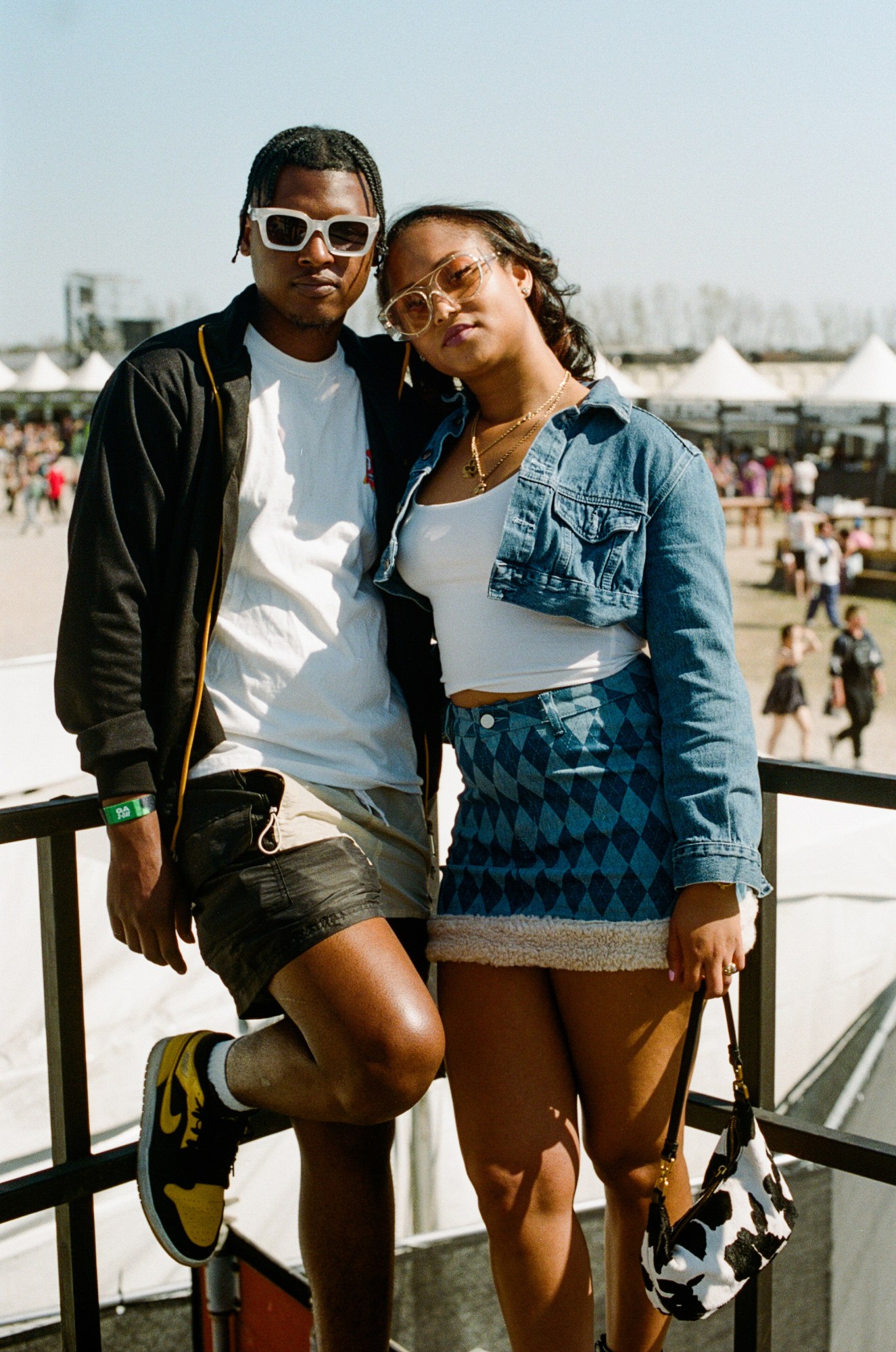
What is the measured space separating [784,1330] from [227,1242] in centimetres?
397

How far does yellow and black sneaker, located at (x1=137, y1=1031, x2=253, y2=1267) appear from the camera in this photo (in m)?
1.88

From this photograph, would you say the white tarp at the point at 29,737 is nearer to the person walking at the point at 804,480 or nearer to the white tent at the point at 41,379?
the person walking at the point at 804,480

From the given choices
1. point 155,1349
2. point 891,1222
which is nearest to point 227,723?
point 155,1349

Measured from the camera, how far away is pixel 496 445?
6.59ft

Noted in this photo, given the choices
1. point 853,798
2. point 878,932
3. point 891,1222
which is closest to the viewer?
point 853,798

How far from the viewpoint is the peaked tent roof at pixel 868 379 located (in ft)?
77.6

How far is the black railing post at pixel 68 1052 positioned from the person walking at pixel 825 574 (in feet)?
56.5

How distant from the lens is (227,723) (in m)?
1.88

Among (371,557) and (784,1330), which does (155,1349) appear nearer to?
(784,1330)

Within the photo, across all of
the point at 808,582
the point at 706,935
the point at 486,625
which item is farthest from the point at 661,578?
the point at 808,582

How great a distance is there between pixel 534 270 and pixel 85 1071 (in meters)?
1.43

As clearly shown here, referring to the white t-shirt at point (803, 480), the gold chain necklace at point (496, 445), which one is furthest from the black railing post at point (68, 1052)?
the white t-shirt at point (803, 480)

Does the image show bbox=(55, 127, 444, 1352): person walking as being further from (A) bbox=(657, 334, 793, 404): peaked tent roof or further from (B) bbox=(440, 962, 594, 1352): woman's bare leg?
(A) bbox=(657, 334, 793, 404): peaked tent roof

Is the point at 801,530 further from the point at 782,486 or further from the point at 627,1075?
the point at 627,1075
